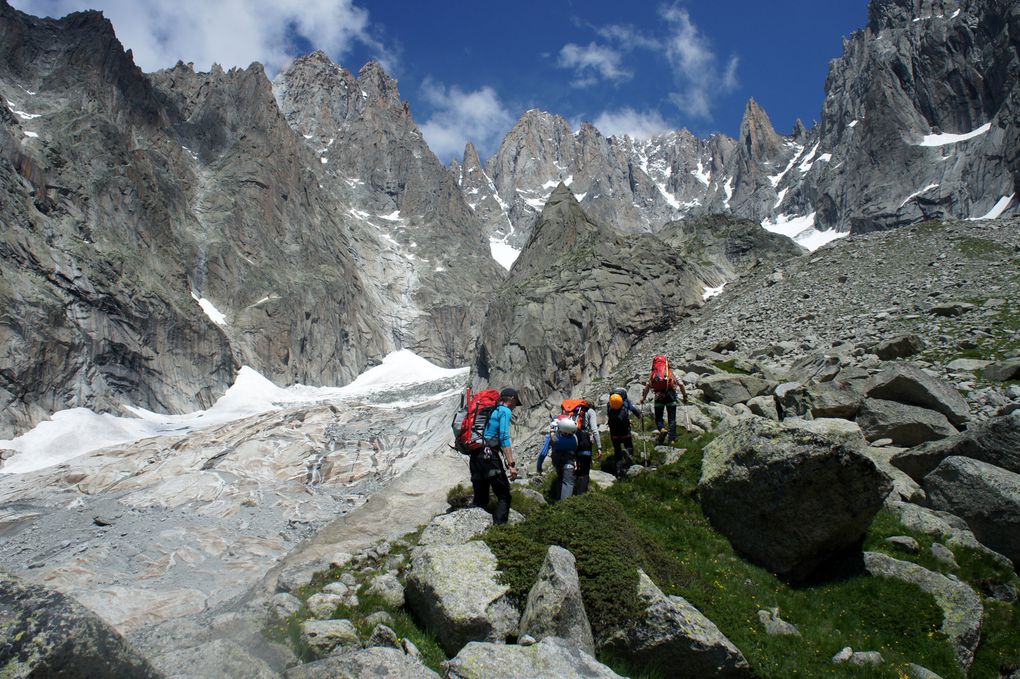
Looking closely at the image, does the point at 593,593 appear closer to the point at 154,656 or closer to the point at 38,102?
the point at 154,656

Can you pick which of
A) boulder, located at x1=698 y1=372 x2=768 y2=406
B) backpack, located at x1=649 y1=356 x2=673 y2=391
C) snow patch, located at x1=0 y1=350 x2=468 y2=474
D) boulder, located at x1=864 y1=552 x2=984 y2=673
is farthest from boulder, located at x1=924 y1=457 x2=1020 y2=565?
snow patch, located at x1=0 y1=350 x2=468 y2=474

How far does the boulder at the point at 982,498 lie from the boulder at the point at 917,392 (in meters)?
4.29

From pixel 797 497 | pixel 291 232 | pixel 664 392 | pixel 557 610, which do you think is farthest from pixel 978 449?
pixel 291 232

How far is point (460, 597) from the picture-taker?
23.5ft

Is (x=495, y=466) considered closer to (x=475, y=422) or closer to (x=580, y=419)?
(x=475, y=422)

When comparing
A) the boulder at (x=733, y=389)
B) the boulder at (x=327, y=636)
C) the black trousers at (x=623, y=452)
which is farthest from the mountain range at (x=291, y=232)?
the boulder at (x=327, y=636)

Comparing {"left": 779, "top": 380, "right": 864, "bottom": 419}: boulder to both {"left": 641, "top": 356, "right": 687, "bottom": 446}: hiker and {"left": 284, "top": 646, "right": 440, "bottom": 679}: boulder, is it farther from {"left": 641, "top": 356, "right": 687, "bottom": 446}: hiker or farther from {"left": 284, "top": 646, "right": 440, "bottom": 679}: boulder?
{"left": 284, "top": 646, "right": 440, "bottom": 679}: boulder

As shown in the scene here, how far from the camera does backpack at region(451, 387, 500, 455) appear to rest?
10.3m

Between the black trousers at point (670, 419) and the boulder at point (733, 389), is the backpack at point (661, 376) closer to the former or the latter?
the black trousers at point (670, 419)

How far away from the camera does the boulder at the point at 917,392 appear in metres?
14.7

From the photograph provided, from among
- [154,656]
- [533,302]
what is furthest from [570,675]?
[533,302]

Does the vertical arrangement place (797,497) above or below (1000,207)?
below

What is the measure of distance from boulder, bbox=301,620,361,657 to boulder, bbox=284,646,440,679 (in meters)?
1.58

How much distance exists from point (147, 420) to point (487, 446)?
284 ft
